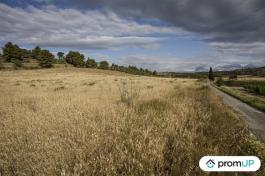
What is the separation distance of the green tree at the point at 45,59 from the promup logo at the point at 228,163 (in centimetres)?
9743

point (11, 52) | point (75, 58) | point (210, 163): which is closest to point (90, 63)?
point (75, 58)

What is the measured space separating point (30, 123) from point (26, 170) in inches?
105

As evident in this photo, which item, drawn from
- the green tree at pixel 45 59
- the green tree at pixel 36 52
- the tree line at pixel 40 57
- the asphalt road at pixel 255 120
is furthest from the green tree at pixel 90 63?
the asphalt road at pixel 255 120

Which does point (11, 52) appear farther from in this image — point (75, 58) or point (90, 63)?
point (90, 63)

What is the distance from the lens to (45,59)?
91.3 meters

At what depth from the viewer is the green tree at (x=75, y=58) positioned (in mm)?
105500

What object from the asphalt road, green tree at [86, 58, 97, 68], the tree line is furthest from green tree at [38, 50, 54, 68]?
the asphalt road

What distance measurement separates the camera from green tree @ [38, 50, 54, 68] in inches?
3606

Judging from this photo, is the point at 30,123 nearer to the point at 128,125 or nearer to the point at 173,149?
the point at 128,125

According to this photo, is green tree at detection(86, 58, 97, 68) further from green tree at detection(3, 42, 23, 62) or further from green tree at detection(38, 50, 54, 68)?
green tree at detection(3, 42, 23, 62)

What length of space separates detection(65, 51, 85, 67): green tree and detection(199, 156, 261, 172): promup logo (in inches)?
4220

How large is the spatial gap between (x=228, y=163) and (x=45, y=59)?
320ft

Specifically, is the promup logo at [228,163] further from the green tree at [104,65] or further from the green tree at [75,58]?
the green tree at [104,65]

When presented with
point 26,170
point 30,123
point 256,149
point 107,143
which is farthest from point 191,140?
point 30,123
